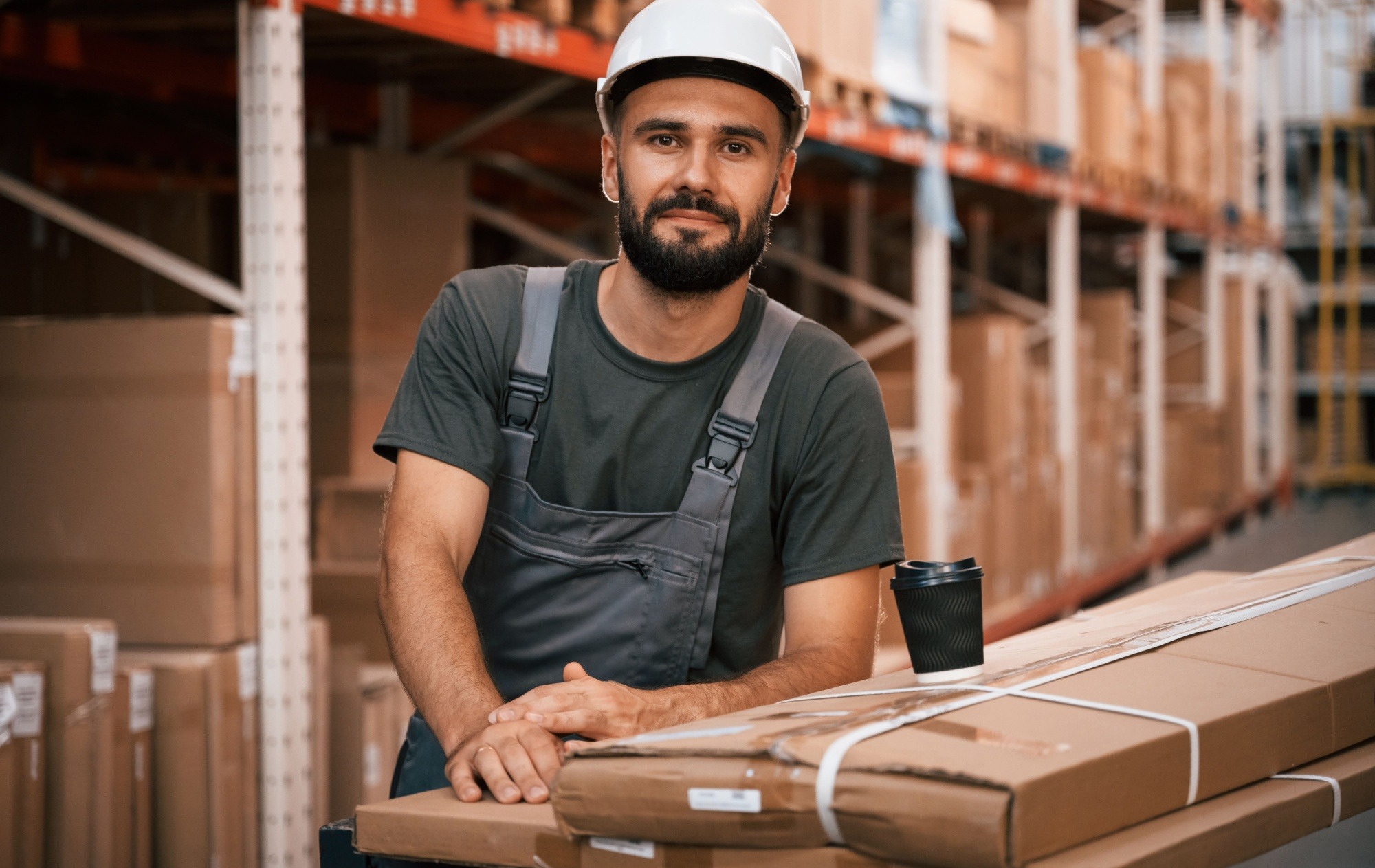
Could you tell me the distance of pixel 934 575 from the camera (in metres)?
1.49

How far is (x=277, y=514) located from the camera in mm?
2877

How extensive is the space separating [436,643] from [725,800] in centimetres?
76

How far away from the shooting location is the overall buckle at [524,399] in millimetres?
2018

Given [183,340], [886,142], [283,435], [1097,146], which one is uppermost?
[1097,146]

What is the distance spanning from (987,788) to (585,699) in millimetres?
689

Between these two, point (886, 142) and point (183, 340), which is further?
point (886, 142)

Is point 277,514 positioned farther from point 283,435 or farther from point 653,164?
point 653,164

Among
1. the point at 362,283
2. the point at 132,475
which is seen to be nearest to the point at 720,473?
the point at 132,475

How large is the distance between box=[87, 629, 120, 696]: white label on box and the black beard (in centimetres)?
130

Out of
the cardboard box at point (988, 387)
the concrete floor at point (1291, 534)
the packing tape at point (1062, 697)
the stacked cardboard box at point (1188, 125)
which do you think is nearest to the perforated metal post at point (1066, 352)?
the cardboard box at point (988, 387)

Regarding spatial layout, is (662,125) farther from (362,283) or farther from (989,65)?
(989,65)

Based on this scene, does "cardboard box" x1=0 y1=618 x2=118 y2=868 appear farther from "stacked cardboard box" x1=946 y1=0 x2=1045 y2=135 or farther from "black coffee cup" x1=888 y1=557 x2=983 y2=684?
"stacked cardboard box" x1=946 y1=0 x2=1045 y2=135

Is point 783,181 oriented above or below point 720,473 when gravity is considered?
above

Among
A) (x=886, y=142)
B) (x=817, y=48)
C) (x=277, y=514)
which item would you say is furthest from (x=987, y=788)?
(x=886, y=142)
